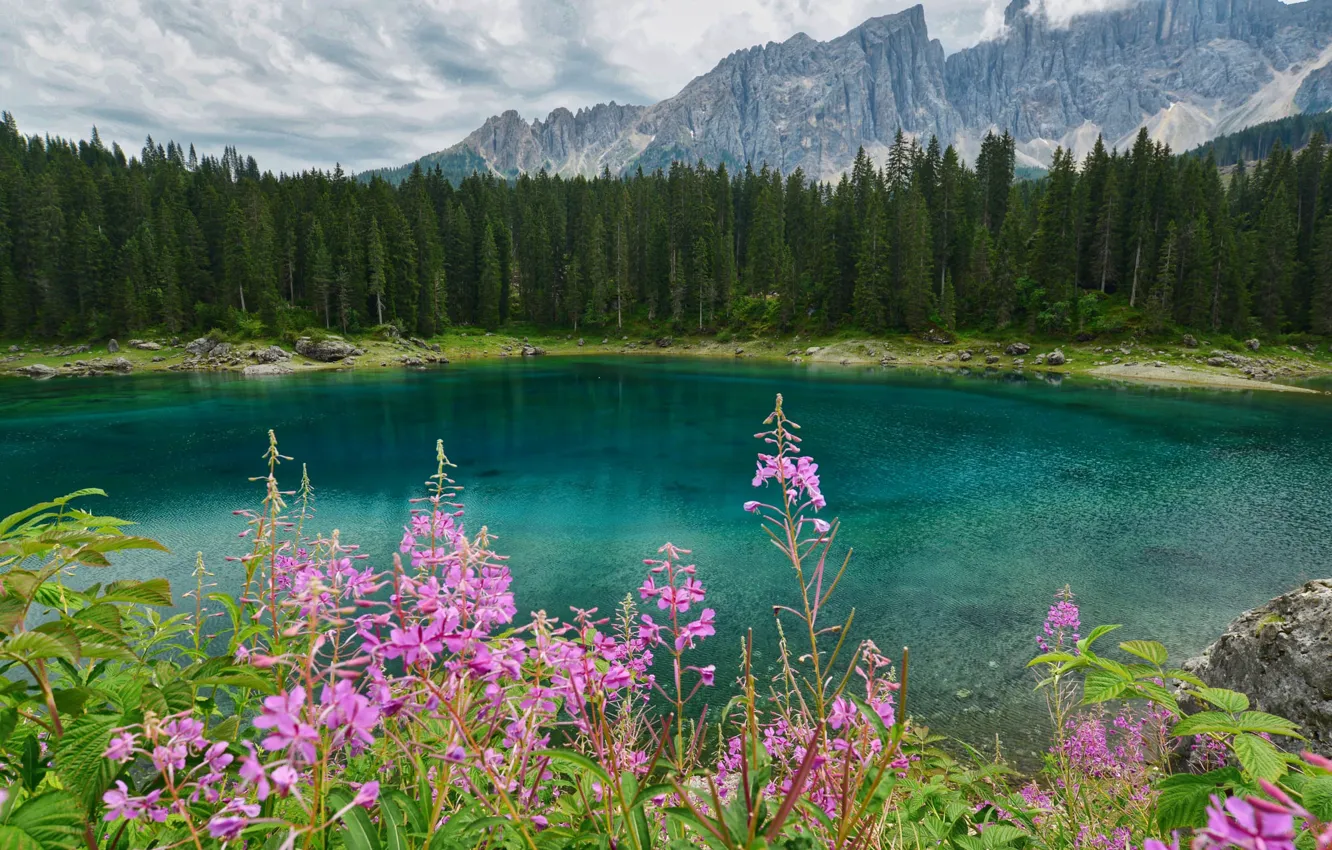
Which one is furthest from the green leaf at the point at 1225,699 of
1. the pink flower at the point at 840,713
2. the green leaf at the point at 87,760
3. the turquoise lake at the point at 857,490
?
the turquoise lake at the point at 857,490

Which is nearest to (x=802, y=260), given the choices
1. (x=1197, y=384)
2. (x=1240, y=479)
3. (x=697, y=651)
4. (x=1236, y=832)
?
(x=1197, y=384)

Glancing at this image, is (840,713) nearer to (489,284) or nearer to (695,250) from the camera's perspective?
(695,250)

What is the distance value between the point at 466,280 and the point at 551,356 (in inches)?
837

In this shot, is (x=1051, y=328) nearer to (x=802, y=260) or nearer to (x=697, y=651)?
(x=802, y=260)

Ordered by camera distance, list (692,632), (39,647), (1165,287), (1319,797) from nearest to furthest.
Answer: (39,647) → (1319,797) → (692,632) → (1165,287)

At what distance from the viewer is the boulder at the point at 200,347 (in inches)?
2564

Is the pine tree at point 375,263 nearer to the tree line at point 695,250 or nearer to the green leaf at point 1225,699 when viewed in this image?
the tree line at point 695,250

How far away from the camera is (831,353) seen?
68.1 metres

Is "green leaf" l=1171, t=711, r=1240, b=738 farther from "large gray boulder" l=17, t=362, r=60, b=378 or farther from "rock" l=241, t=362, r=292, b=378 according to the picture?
"large gray boulder" l=17, t=362, r=60, b=378

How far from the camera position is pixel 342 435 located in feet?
103

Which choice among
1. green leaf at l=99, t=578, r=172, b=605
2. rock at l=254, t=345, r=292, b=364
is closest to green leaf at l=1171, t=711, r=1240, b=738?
green leaf at l=99, t=578, r=172, b=605

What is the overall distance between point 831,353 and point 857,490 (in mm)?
48452

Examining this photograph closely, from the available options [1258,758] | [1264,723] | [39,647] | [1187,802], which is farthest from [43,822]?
[1264,723]

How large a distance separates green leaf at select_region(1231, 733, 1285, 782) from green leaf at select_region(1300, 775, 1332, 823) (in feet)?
0.25
